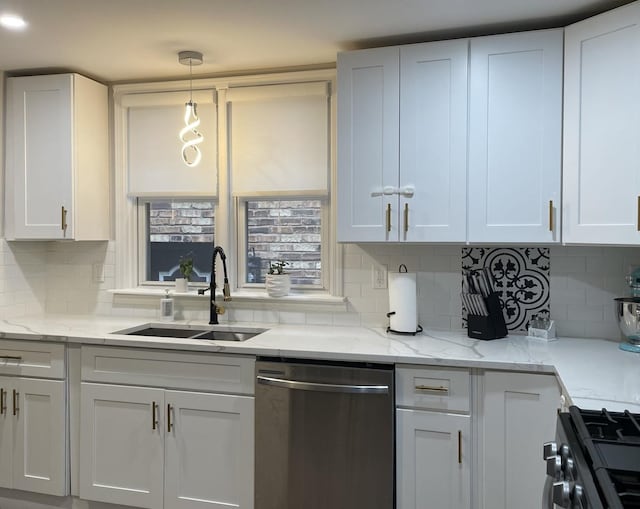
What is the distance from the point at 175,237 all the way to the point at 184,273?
0.88 feet

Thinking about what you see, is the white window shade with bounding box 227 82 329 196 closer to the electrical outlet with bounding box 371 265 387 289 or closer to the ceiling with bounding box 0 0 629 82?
the ceiling with bounding box 0 0 629 82

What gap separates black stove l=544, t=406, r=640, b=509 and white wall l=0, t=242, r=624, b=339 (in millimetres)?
1206

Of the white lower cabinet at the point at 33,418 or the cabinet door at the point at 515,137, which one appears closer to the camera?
the cabinet door at the point at 515,137

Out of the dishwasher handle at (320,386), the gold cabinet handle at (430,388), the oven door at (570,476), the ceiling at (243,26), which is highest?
the ceiling at (243,26)

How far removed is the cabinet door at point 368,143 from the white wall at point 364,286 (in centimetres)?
37

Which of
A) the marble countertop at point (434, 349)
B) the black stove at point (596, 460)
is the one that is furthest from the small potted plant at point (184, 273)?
the black stove at point (596, 460)

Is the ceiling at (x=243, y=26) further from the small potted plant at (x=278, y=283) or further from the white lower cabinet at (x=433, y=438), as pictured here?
the white lower cabinet at (x=433, y=438)

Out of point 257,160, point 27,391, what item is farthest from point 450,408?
point 27,391

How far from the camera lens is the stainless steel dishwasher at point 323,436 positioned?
2.26 metres

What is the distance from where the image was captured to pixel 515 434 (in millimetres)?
2152

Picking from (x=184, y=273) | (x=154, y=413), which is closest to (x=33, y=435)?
(x=154, y=413)

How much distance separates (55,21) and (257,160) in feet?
3.97

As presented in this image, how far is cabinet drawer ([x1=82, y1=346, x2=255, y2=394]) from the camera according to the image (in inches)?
97.0

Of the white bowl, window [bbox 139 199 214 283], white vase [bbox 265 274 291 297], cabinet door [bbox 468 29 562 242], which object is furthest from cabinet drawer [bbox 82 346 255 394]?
the white bowl
